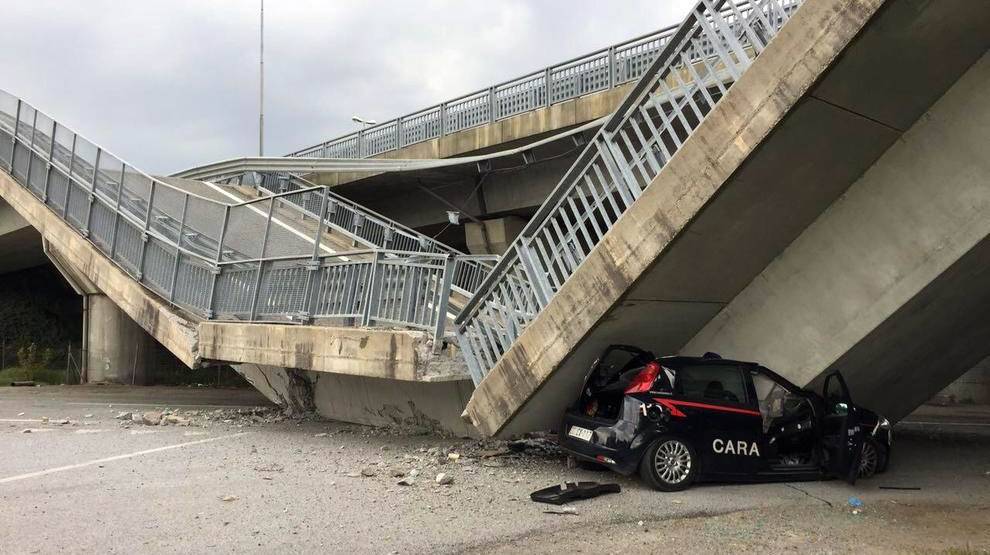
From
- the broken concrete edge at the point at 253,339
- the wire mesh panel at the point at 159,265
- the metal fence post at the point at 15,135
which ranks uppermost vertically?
the metal fence post at the point at 15,135

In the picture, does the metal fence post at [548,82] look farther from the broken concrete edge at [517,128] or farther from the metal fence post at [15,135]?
the metal fence post at [15,135]

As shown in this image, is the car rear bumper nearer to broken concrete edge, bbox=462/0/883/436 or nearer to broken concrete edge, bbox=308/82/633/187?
broken concrete edge, bbox=462/0/883/436

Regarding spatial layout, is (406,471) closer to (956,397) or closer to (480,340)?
(480,340)

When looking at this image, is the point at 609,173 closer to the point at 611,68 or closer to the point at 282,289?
the point at 282,289

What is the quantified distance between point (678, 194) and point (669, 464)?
2.36 m

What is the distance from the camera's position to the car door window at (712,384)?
6.57m

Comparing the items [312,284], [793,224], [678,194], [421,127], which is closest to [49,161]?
[421,127]

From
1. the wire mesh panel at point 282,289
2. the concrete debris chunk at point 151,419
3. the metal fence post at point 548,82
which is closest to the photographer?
the wire mesh panel at point 282,289

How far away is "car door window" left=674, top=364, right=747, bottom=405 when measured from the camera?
657 cm

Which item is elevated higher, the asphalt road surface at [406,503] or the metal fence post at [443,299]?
the metal fence post at [443,299]

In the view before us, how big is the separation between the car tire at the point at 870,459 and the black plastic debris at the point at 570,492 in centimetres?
271

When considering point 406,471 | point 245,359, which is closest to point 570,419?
point 406,471

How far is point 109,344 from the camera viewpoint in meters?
21.7

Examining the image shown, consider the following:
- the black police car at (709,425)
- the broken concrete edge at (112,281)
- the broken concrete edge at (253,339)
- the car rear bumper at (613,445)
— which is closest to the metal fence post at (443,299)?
the broken concrete edge at (253,339)
